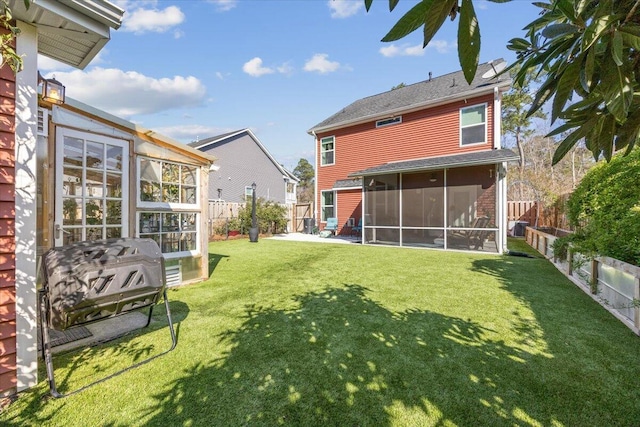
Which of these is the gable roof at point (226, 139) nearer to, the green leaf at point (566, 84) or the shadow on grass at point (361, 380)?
the shadow on grass at point (361, 380)

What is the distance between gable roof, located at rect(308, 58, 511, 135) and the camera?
34.5 ft

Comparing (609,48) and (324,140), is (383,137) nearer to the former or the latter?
(324,140)

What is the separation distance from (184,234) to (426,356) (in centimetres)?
439

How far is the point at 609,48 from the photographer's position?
2.91 feet

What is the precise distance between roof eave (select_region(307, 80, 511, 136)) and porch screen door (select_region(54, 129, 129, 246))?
35.3 feet

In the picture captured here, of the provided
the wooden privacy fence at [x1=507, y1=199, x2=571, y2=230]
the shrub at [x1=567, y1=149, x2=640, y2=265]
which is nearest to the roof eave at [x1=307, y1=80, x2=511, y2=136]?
the wooden privacy fence at [x1=507, y1=199, x2=571, y2=230]

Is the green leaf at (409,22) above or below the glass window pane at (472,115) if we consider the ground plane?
below

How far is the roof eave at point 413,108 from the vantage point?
9.94 m

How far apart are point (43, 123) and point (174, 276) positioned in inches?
111

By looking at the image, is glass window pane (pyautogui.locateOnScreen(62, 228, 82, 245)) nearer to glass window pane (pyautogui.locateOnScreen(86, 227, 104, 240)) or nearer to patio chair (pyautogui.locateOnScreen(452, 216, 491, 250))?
glass window pane (pyautogui.locateOnScreen(86, 227, 104, 240))

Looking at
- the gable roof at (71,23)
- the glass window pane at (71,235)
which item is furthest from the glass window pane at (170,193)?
the gable roof at (71,23)

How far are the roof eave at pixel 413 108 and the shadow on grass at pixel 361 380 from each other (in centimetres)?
944

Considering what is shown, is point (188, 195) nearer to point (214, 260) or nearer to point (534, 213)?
point (214, 260)

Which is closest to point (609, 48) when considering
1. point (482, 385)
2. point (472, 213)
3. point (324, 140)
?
point (482, 385)
